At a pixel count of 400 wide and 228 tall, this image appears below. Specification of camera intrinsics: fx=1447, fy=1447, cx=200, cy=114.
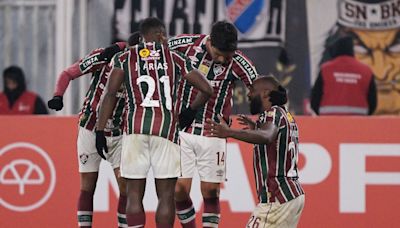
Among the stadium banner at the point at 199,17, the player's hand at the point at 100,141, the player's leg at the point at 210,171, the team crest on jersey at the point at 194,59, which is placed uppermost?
the stadium banner at the point at 199,17

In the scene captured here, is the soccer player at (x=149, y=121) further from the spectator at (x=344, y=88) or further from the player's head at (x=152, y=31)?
the spectator at (x=344, y=88)

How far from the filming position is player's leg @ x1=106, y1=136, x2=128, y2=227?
508 inches

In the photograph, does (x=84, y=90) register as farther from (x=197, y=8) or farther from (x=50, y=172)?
(x=50, y=172)

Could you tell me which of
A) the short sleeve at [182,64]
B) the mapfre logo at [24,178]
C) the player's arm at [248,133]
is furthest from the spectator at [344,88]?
the player's arm at [248,133]

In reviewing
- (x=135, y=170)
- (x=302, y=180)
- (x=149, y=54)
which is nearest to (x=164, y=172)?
(x=135, y=170)

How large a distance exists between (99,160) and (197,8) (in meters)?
5.00

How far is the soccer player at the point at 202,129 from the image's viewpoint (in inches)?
506

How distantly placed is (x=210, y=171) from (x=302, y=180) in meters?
1.88

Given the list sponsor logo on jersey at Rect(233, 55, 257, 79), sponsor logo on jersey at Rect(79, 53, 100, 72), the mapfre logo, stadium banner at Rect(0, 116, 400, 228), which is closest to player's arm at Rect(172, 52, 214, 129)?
sponsor logo on jersey at Rect(233, 55, 257, 79)

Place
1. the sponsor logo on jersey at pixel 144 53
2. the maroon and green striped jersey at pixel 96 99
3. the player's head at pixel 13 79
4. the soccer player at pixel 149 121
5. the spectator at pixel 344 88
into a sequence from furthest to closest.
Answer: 1. the player's head at pixel 13 79
2. the spectator at pixel 344 88
3. the maroon and green striped jersey at pixel 96 99
4. the sponsor logo on jersey at pixel 144 53
5. the soccer player at pixel 149 121

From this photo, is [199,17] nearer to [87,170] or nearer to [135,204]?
[87,170]

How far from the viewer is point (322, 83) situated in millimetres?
17359

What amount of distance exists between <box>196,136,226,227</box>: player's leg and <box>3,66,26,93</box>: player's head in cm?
521

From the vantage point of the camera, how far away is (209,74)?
1288 centimetres
